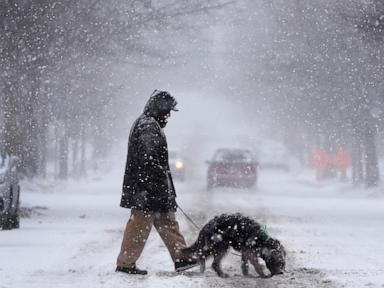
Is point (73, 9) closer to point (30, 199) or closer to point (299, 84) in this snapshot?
point (30, 199)

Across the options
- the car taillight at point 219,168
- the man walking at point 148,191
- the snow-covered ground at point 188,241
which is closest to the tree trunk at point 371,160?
the snow-covered ground at point 188,241

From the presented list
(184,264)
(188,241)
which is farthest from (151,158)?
(188,241)

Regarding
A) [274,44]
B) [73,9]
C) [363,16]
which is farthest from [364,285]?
[274,44]

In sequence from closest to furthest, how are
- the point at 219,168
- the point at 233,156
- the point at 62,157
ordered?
the point at 219,168
the point at 233,156
the point at 62,157

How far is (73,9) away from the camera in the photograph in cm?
2181

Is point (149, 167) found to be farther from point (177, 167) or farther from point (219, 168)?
point (177, 167)

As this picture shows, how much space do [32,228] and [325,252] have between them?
19.9 feet

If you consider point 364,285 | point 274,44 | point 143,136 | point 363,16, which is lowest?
point 364,285

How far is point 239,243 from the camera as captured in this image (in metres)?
8.61

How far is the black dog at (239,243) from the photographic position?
28.1 ft

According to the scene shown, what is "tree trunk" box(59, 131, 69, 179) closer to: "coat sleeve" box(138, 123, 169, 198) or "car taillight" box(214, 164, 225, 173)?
"car taillight" box(214, 164, 225, 173)

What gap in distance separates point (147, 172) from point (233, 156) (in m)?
23.8

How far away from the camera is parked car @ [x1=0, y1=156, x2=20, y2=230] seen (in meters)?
14.5

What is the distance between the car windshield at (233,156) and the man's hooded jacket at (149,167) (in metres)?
22.9
